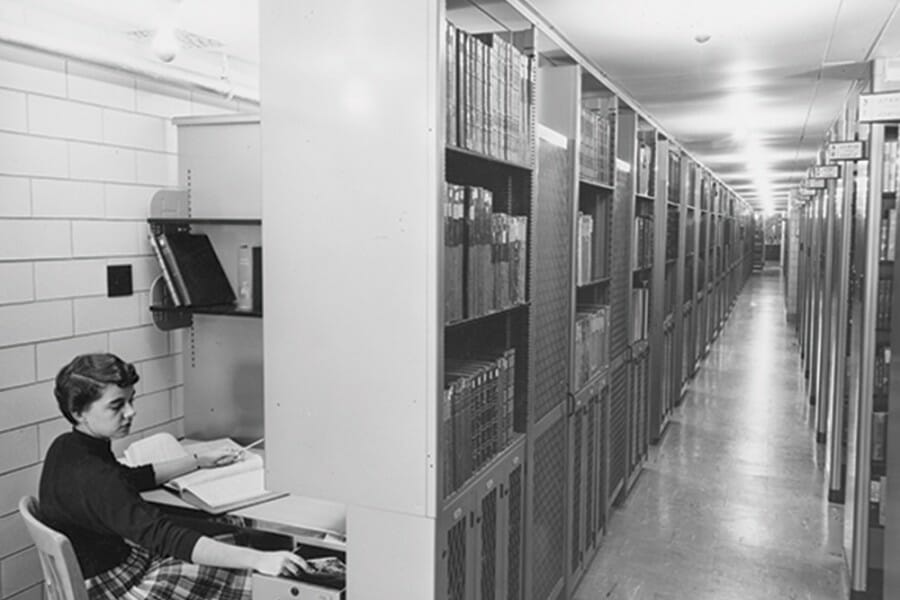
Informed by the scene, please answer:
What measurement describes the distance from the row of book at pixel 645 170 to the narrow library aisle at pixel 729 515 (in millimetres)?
1986

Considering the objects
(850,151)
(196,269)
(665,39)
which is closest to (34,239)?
(196,269)

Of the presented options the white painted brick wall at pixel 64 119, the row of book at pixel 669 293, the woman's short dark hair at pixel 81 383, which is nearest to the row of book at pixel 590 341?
the woman's short dark hair at pixel 81 383

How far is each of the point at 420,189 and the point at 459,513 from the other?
92 cm

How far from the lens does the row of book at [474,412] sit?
6.91 ft

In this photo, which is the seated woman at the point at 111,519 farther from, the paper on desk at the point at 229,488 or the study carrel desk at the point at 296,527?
the paper on desk at the point at 229,488

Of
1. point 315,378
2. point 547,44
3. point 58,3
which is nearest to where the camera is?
point 315,378

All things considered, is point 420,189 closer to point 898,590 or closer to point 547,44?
point 547,44

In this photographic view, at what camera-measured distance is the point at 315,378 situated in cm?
206

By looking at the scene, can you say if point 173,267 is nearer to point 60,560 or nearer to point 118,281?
point 118,281

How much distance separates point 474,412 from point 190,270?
1701 millimetres

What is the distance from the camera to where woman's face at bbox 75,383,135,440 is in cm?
240

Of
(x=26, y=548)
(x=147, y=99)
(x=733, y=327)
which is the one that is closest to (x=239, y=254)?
(x=147, y=99)

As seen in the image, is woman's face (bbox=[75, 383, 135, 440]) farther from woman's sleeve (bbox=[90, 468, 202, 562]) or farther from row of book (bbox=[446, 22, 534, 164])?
row of book (bbox=[446, 22, 534, 164])

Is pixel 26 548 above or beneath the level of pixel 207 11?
beneath
